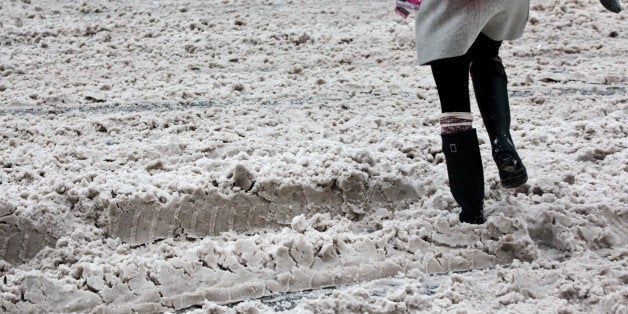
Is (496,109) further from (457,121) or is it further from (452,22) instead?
(452,22)

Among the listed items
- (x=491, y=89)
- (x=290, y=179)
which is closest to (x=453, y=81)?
(x=491, y=89)

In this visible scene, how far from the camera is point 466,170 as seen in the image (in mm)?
2299

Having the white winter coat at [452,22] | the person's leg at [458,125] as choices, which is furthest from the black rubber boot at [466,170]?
the white winter coat at [452,22]

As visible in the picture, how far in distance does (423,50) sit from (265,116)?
4.01ft

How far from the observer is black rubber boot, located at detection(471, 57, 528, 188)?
2316 mm

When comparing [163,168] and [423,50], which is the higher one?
[423,50]

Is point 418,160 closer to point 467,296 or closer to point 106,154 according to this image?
point 467,296

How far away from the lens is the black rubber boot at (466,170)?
2.28 metres

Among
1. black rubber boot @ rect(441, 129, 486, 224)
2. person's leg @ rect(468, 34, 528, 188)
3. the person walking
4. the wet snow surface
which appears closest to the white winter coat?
the person walking

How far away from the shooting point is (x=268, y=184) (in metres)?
2.62

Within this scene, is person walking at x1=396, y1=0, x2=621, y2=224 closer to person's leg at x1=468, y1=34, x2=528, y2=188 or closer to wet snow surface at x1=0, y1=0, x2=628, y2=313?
person's leg at x1=468, y1=34, x2=528, y2=188

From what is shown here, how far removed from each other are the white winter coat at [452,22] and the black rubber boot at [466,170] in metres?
0.29

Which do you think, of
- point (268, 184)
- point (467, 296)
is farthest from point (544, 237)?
point (268, 184)

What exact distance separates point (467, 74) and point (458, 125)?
18 centimetres
